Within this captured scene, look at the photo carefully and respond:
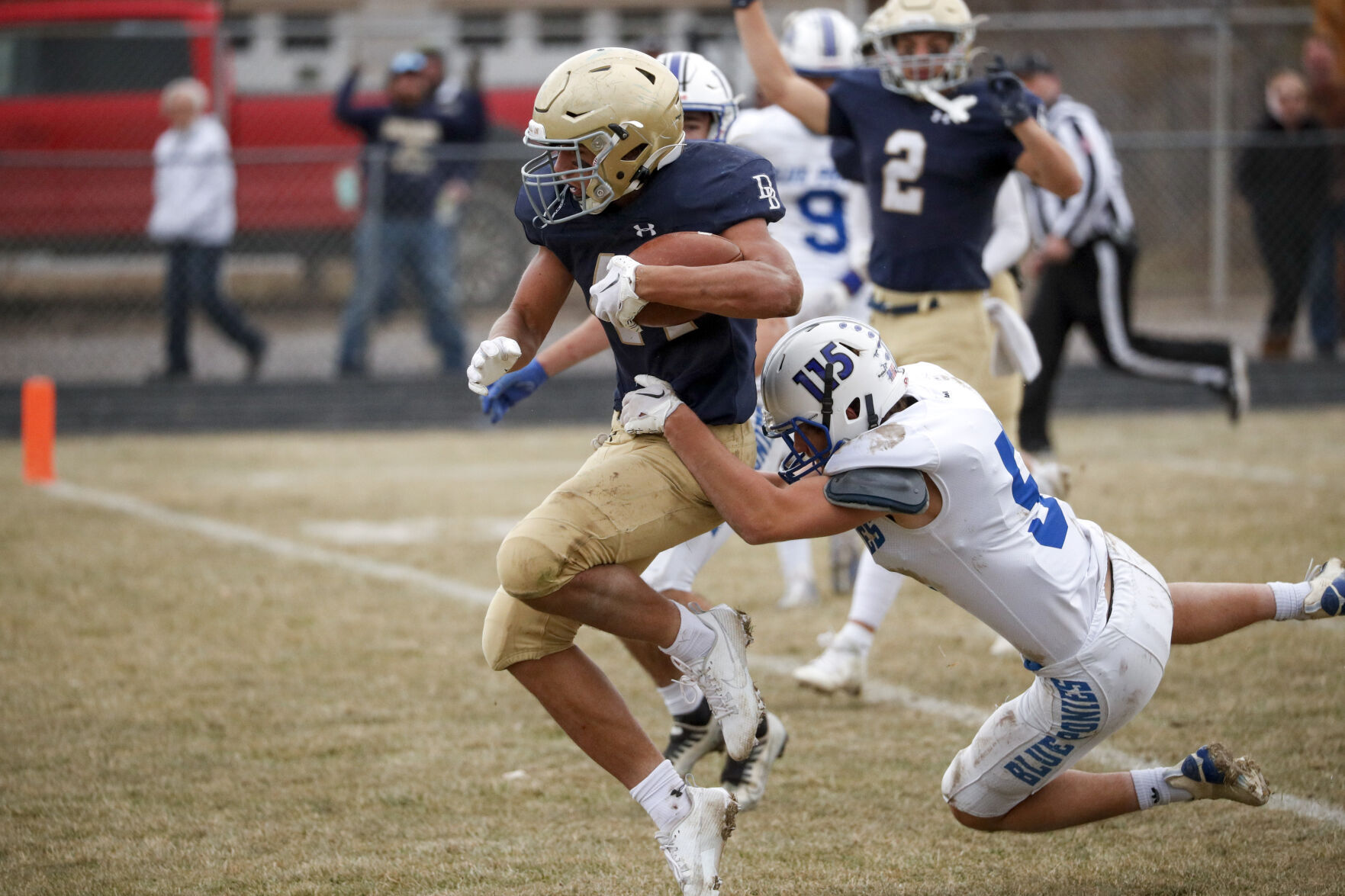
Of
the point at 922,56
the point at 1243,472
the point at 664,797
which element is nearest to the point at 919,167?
the point at 922,56

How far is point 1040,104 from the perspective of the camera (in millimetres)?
4637

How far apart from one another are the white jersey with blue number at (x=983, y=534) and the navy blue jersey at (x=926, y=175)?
5.66 ft

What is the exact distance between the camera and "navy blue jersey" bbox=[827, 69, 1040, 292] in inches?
187

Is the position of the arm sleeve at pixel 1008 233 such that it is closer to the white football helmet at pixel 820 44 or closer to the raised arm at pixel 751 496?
the white football helmet at pixel 820 44

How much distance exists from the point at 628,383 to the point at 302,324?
1039cm

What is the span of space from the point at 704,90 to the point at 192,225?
8.10 m

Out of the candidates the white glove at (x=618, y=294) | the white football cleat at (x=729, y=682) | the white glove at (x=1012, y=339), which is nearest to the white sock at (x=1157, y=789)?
the white football cleat at (x=729, y=682)

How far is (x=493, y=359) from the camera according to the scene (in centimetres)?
326

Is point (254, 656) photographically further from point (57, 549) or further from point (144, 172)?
point (144, 172)

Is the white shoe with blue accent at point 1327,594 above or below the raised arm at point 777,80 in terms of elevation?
below

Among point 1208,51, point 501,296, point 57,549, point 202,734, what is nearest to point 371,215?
point 501,296

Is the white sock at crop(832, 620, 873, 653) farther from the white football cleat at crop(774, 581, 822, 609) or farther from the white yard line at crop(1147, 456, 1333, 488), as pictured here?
the white yard line at crop(1147, 456, 1333, 488)

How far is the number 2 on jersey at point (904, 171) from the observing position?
4.79m

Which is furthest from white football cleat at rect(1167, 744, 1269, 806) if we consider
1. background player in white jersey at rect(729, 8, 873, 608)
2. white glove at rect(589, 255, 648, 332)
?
background player in white jersey at rect(729, 8, 873, 608)
